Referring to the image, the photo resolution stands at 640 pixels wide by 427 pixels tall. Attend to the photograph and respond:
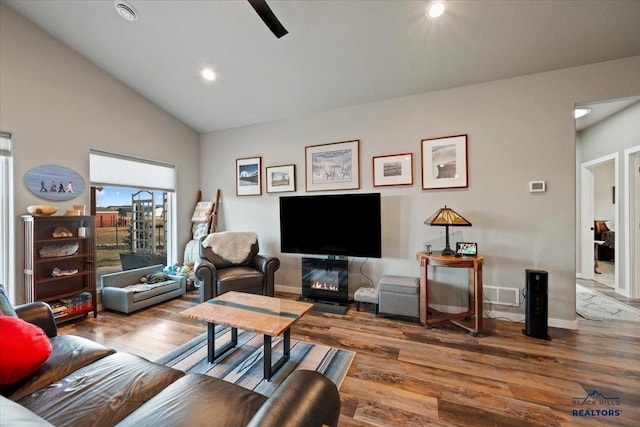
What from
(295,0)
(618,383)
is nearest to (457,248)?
(618,383)

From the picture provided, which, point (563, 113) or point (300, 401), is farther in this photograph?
point (563, 113)

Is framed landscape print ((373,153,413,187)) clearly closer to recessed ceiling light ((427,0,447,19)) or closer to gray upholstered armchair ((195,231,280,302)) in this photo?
recessed ceiling light ((427,0,447,19))

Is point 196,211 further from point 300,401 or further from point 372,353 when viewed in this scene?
point 300,401

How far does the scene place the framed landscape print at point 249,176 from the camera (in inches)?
165

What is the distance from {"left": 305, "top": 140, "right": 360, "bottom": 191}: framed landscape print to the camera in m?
3.57

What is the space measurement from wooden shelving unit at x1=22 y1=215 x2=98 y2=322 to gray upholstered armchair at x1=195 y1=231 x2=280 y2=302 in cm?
127

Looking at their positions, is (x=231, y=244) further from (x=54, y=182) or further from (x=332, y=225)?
(x=54, y=182)

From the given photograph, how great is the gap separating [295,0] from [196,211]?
11.9 feet

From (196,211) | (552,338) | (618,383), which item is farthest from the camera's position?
(196,211)

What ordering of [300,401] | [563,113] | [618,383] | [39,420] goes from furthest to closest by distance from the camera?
[563,113] < [618,383] < [300,401] < [39,420]

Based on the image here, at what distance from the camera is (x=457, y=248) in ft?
9.27

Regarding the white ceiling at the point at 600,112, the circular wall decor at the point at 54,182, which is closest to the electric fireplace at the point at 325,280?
the circular wall decor at the point at 54,182

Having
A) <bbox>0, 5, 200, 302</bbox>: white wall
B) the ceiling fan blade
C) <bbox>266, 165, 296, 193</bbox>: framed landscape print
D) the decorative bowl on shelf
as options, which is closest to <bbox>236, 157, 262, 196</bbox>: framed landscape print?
<bbox>266, 165, 296, 193</bbox>: framed landscape print

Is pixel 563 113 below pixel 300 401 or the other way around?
the other way around
